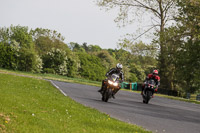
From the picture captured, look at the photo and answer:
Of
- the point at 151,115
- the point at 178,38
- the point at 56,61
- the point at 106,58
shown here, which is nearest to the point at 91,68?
the point at 106,58

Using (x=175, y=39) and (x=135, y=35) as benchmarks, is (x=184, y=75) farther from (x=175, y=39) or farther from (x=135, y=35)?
(x=135, y=35)

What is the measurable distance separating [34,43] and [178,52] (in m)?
73.5

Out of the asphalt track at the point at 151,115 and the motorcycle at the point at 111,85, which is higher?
the motorcycle at the point at 111,85

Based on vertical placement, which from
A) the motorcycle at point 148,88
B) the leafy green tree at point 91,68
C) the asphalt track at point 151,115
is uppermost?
the leafy green tree at point 91,68

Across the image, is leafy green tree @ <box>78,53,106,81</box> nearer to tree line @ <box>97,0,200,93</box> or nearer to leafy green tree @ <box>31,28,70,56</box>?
leafy green tree @ <box>31,28,70,56</box>

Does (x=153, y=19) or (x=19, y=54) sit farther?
(x=19, y=54)

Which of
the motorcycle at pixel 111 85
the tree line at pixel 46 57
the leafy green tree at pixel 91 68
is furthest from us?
the leafy green tree at pixel 91 68

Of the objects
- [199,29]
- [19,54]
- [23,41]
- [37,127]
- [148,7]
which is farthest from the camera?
[23,41]

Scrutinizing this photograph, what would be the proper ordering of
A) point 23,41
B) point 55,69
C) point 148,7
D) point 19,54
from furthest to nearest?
point 23,41 < point 55,69 < point 19,54 < point 148,7

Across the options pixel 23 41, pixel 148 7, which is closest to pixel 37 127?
pixel 148 7

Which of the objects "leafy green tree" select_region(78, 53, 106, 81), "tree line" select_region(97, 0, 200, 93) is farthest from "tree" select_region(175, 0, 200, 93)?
"leafy green tree" select_region(78, 53, 106, 81)

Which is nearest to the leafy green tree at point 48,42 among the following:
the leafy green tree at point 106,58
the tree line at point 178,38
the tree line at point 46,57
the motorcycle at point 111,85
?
the tree line at point 46,57

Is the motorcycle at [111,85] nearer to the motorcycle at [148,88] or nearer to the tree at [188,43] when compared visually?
the motorcycle at [148,88]

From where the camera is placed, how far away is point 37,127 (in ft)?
22.6
